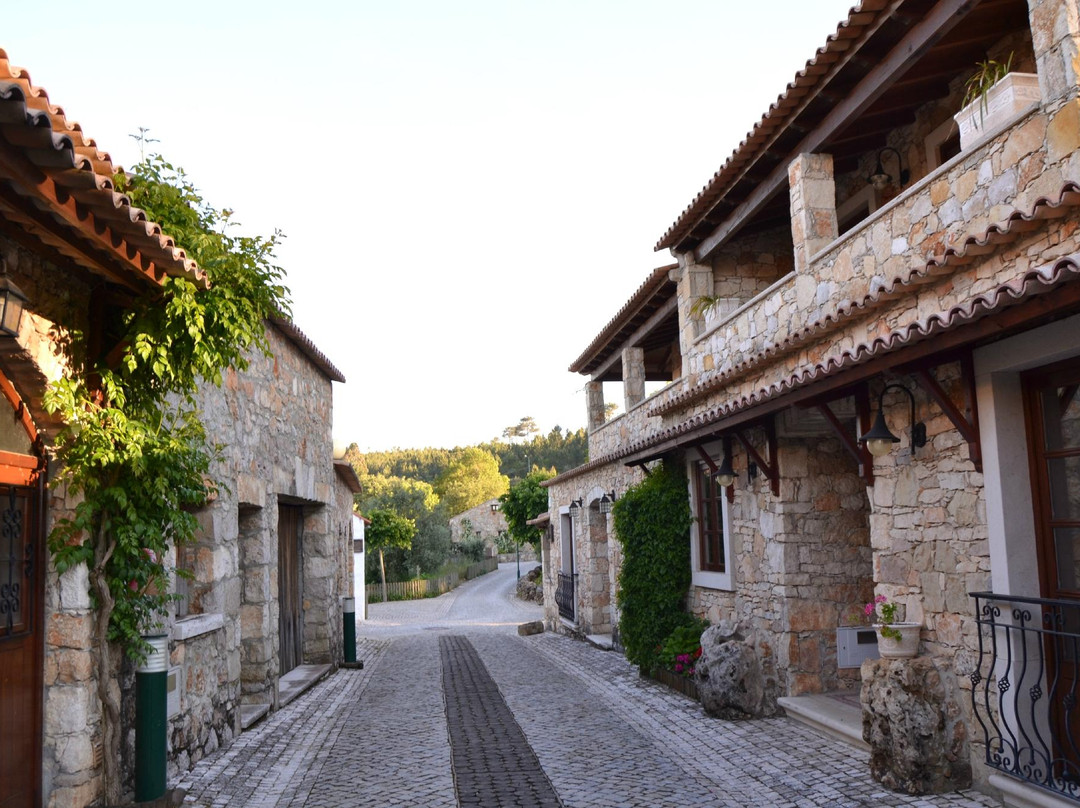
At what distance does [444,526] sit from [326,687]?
96.0 ft

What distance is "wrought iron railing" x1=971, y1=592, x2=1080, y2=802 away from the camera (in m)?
4.64

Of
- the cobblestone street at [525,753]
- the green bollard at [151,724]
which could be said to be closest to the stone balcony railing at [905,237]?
the cobblestone street at [525,753]

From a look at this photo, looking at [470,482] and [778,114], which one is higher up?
[778,114]

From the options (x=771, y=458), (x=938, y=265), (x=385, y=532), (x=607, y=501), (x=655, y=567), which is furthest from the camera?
(x=385, y=532)

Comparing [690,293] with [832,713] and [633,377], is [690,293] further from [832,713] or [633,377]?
[832,713]

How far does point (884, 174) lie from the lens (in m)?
8.50

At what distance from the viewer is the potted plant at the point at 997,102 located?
5406 millimetres

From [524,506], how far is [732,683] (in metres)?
22.2

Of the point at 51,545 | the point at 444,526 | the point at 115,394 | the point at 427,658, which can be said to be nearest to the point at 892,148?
the point at 115,394

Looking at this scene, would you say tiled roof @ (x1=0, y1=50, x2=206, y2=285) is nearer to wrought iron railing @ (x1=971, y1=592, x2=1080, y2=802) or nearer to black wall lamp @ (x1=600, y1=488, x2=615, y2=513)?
wrought iron railing @ (x1=971, y1=592, x2=1080, y2=802)

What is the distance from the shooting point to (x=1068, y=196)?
4.46m

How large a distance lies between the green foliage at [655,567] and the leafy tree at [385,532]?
2248 cm

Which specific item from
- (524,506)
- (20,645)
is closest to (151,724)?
(20,645)

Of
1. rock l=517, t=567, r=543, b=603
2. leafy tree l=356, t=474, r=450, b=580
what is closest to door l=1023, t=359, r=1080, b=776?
rock l=517, t=567, r=543, b=603
